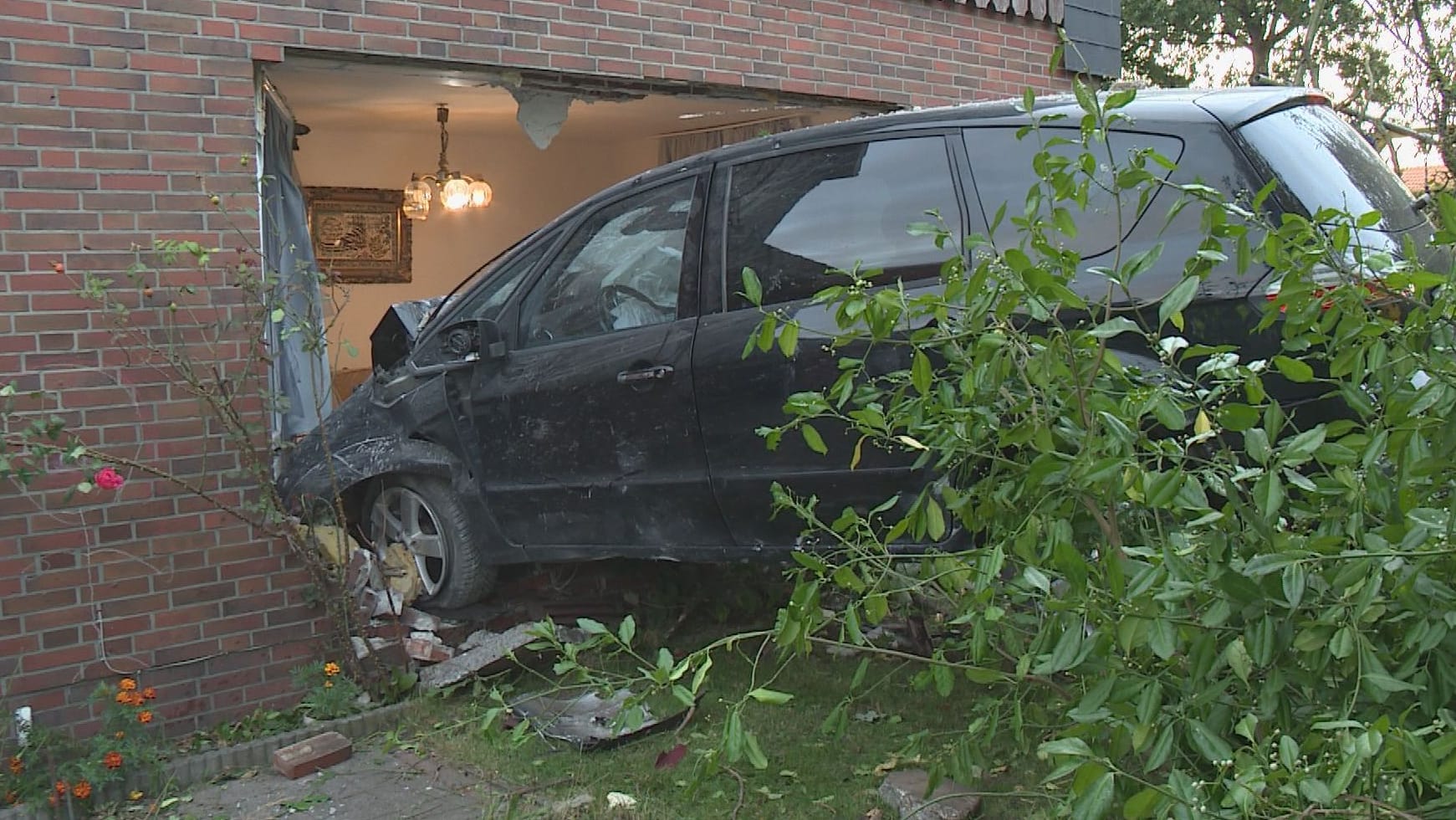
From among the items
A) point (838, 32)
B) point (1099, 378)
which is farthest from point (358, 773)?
point (838, 32)

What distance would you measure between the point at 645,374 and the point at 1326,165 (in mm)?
2397

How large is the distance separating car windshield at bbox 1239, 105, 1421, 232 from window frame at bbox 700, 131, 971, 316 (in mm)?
910

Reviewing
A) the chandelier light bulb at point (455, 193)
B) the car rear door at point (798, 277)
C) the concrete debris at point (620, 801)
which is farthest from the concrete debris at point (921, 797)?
the chandelier light bulb at point (455, 193)

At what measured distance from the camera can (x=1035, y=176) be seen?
4281mm

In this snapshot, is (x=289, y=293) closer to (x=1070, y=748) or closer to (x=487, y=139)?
(x=1070, y=748)

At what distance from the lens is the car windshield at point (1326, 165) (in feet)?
12.8

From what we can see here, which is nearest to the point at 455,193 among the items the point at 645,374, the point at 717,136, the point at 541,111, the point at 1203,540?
the point at 717,136

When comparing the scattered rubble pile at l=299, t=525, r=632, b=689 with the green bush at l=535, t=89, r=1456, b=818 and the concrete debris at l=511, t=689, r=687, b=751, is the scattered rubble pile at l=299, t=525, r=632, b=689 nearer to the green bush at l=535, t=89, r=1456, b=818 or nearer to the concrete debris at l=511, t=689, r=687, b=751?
the concrete debris at l=511, t=689, r=687, b=751

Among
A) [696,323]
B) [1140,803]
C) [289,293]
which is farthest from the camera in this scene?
[289,293]

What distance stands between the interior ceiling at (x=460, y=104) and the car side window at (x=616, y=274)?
1383mm

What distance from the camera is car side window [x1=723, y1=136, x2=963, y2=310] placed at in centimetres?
446

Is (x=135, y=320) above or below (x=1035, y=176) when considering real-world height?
below

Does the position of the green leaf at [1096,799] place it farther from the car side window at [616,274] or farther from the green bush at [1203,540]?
the car side window at [616,274]

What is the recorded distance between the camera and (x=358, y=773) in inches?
185
